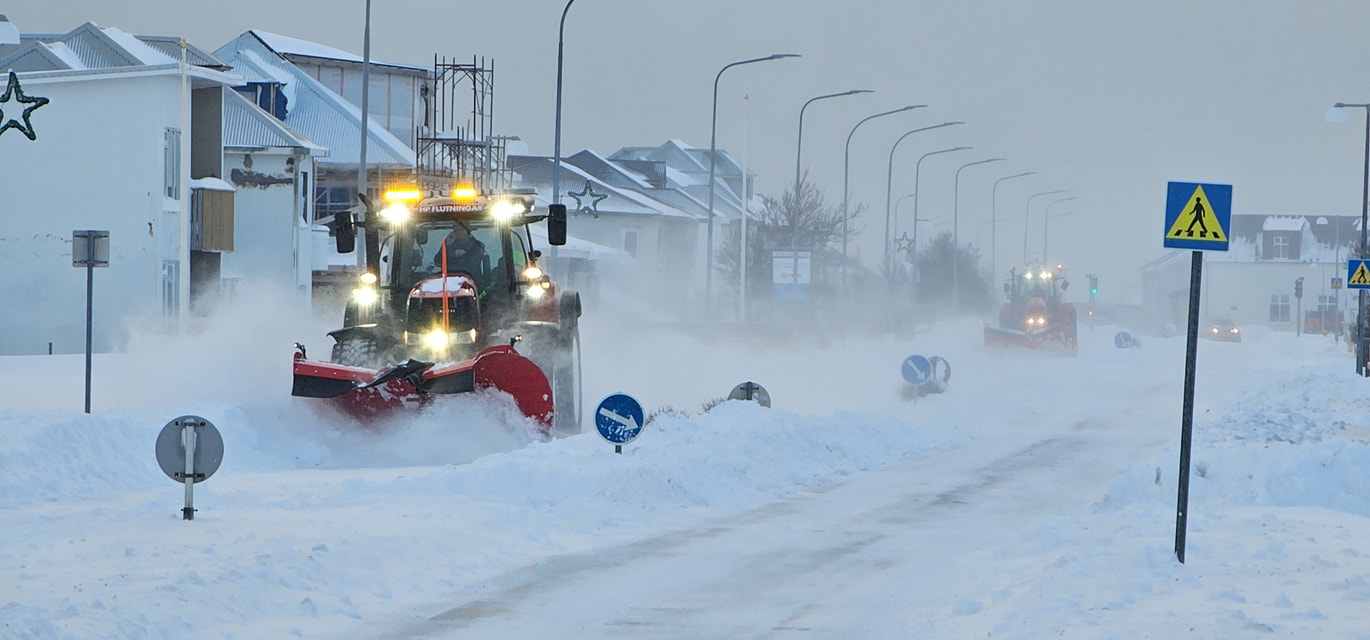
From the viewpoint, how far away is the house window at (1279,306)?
120 meters

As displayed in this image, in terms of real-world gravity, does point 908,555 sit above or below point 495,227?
below

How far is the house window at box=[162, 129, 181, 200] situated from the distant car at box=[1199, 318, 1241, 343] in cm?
6201

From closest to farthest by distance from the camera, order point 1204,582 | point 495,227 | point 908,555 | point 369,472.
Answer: point 1204,582, point 908,555, point 369,472, point 495,227

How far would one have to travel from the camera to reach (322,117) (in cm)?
6097

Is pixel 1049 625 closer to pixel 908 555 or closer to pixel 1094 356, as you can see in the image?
pixel 908 555

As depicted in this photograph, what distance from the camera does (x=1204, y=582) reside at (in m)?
9.73

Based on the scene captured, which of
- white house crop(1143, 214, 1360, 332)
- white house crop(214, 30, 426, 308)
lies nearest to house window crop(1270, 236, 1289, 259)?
white house crop(1143, 214, 1360, 332)

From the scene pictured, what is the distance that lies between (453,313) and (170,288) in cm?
2466

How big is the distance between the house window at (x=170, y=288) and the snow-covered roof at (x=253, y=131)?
31.5ft

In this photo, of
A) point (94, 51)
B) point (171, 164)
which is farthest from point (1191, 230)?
point (94, 51)

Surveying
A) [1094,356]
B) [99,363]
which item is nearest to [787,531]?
[99,363]

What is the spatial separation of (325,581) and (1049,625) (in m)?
4.14

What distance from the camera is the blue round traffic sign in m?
15.8

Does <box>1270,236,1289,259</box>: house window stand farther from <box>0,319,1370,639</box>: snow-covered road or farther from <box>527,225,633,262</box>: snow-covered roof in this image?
<box>0,319,1370,639</box>: snow-covered road
